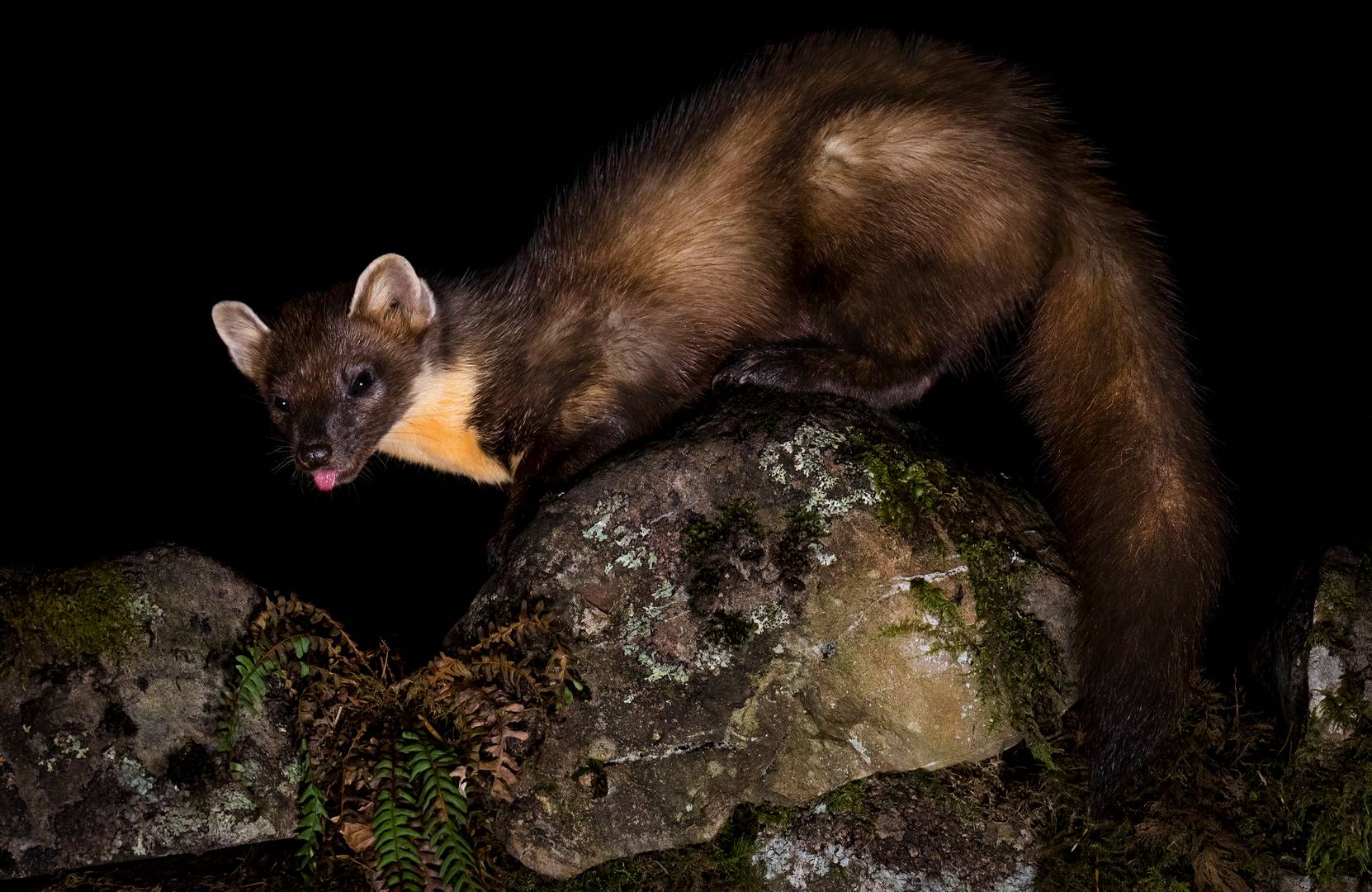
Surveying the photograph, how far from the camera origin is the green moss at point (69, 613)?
295cm

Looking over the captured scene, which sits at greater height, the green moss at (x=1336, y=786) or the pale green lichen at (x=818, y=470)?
the pale green lichen at (x=818, y=470)

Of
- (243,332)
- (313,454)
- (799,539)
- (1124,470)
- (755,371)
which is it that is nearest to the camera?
(799,539)

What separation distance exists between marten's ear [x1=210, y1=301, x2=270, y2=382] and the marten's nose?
450 mm

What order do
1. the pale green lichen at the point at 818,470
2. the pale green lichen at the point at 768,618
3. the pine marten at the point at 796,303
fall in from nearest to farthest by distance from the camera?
the pale green lichen at the point at 768,618 < the pale green lichen at the point at 818,470 < the pine marten at the point at 796,303

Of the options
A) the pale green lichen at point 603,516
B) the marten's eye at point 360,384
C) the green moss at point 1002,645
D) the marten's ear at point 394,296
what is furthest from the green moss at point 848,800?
the marten's ear at point 394,296

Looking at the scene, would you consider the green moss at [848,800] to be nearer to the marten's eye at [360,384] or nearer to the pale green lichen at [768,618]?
the pale green lichen at [768,618]

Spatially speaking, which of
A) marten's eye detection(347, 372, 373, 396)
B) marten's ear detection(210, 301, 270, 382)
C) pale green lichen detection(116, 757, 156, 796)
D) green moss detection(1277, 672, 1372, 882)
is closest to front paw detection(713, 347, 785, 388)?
marten's eye detection(347, 372, 373, 396)

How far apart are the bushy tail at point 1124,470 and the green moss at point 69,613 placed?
2607 millimetres

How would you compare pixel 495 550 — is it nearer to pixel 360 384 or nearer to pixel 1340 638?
pixel 360 384

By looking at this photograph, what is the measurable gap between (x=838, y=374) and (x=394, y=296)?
156 centimetres

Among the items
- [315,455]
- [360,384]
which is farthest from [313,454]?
[360,384]

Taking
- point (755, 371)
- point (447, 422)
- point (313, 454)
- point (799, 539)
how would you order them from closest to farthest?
1. point (799, 539)
2. point (313, 454)
3. point (755, 371)
4. point (447, 422)

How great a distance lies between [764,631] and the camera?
3055 mm

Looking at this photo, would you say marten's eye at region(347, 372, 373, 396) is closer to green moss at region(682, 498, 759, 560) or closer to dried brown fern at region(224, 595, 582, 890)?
dried brown fern at region(224, 595, 582, 890)
